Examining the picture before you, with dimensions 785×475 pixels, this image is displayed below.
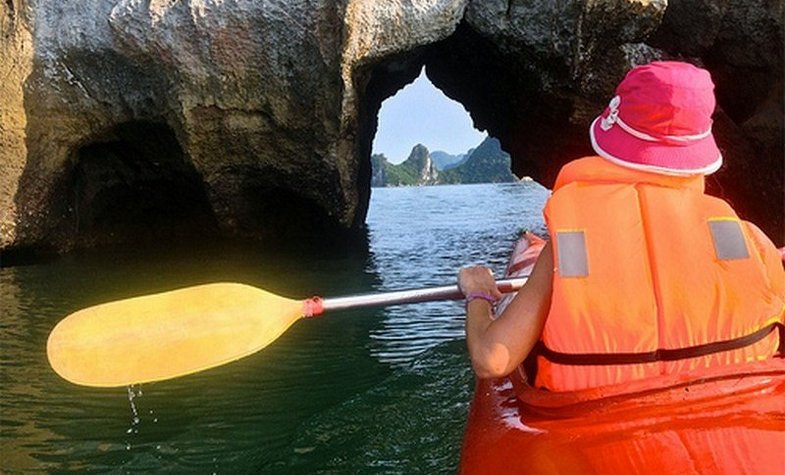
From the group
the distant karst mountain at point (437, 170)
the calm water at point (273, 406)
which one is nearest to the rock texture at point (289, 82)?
the calm water at point (273, 406)

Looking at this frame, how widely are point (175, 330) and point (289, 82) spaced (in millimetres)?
6832

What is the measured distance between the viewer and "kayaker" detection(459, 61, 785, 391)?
194cm

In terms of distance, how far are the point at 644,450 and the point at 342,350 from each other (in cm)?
420

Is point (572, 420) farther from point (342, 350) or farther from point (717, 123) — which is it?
point (717, 123)

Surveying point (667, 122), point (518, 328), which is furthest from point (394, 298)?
point (667, 122)

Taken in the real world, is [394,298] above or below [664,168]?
below

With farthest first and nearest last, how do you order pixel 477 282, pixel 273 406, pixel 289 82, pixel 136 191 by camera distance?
pixel 136 191
pixel 289 82
pixel 273 406
pixel 477 282

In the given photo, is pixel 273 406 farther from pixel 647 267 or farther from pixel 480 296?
pixel 647 267

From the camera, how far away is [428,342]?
613cm

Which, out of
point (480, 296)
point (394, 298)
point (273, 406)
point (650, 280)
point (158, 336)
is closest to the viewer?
point (650, 280)

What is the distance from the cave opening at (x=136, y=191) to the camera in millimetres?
11703

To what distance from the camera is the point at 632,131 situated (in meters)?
2.04

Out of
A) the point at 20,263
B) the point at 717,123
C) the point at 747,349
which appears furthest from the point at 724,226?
the point at 20,263

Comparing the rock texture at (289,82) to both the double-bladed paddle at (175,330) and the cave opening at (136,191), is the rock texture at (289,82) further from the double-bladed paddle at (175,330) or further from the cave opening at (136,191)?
the double-bladed paddle at (175,330)
